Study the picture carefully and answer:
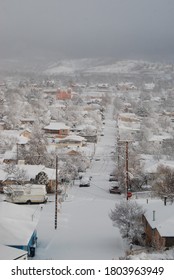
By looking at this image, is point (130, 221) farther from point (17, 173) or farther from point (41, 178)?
point (17, 173)

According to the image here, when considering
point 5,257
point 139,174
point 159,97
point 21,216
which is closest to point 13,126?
point 139,174

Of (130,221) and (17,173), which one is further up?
(130,221)

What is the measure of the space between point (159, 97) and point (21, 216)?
2375cm

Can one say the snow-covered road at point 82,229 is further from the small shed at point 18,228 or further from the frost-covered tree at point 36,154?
the frost-covered tree at point 36,154

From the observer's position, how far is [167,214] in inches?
169

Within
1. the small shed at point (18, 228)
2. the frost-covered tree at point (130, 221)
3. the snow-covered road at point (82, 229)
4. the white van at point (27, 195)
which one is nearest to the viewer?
the small shed at point (18, 228)

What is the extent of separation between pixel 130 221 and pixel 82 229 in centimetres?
50

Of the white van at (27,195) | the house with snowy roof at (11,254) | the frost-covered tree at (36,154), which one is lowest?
the white van at (27,195)

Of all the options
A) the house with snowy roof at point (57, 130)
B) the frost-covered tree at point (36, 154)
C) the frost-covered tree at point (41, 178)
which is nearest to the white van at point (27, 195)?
the frost-covered tree at point (41, 178)

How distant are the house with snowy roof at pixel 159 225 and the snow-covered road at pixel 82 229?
0.27m

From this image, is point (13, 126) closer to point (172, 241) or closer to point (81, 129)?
point (81, 129)

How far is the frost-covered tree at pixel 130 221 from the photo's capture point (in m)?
4.31

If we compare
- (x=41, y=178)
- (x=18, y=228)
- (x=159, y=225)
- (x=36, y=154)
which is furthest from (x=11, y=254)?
(x=36, y=154)

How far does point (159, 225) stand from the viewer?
406 centimetres
